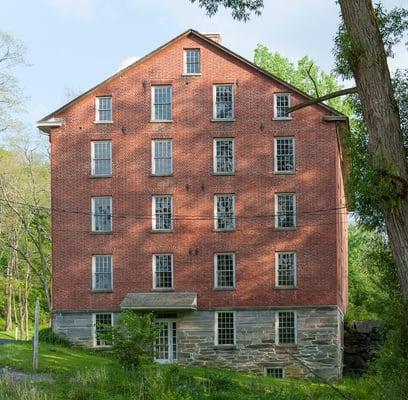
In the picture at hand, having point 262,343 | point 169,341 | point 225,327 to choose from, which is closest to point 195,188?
point 225,327

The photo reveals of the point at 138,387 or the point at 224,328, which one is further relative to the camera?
the point at 224,328

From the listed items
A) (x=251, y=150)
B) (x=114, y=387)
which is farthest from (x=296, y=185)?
(x=114, y=387)

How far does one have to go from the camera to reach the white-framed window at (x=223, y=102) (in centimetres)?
4350

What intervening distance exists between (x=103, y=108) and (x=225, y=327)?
11.8 metres

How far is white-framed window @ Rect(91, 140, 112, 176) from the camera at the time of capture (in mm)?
43875

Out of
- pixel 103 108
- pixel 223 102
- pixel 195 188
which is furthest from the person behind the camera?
pixel 103 108

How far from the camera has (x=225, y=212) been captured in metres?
43.1

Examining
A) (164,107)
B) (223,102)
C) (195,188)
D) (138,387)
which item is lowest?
(138,387)

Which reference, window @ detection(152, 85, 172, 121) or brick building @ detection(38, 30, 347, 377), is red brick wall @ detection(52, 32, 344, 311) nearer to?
brick building @ detection(38, 30, 347, 377)

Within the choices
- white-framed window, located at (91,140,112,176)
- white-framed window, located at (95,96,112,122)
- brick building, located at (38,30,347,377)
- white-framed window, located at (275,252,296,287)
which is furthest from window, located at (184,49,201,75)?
white-framed window, located at (275,252,296,287)

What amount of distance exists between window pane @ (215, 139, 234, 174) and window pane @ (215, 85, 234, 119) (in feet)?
4.04

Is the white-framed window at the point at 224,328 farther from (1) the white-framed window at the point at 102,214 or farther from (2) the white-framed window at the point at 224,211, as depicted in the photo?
(1) the white-framed window at the point at 102,214

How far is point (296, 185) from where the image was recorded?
42.8m

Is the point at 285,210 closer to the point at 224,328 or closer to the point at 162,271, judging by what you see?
the point at 224,328
